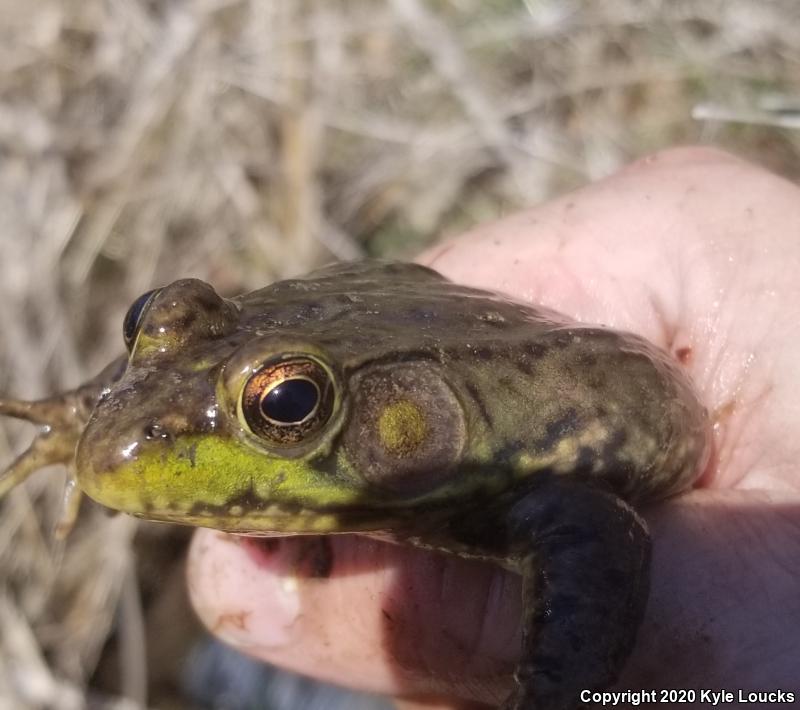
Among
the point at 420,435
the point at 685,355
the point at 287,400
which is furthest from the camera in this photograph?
the point at 685,355

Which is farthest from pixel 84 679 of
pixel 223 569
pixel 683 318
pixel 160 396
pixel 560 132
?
pixel 560 132

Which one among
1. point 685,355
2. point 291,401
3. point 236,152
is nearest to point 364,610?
point 291,401

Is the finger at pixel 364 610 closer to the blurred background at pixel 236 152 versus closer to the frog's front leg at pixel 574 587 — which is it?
the frog's front leg at pixel 574 587

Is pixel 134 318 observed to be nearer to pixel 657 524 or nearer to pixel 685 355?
pixel 657 524

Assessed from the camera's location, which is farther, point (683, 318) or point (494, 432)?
point (683, 318)

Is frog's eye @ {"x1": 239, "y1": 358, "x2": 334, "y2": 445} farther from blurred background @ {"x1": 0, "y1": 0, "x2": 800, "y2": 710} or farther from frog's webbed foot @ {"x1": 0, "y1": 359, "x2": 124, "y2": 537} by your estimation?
blurred background @ {"x1": 0, "y1": 0, "x2": 800, "y2": 710}

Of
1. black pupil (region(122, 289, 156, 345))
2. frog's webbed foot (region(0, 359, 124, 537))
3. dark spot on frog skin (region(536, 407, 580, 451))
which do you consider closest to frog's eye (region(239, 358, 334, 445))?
black pupil (region(122, 289, 156, 345))

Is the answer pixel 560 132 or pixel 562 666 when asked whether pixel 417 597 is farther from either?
pixel 560 132
